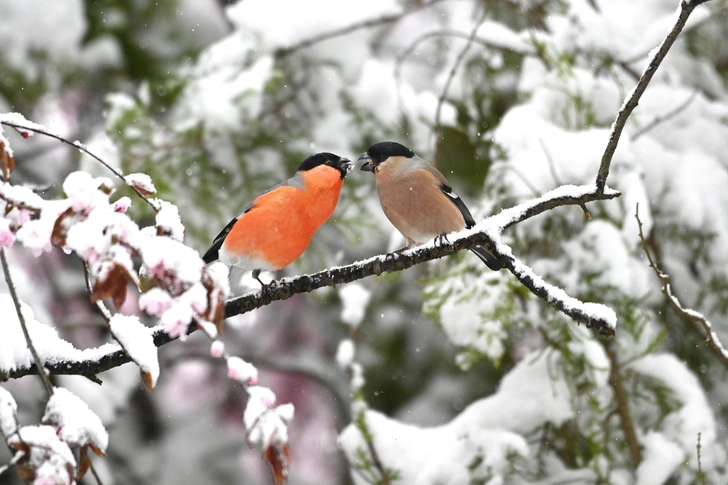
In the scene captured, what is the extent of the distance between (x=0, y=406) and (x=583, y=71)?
109 inches

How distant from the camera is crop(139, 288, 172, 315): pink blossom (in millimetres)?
1046

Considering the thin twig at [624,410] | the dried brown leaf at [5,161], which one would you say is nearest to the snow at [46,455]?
the dried brown leaf at [5,161]

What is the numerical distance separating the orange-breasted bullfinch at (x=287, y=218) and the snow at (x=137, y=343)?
656mm

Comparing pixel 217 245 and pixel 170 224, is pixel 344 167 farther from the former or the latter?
pixel 170 224

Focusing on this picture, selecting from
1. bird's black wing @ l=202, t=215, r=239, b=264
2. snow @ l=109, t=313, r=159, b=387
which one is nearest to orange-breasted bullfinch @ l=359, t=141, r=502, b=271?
bird's black wing @ l=202, t=215, r=239, b=264

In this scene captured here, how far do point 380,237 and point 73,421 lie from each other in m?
3.15

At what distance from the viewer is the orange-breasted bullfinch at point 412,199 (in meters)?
2.19

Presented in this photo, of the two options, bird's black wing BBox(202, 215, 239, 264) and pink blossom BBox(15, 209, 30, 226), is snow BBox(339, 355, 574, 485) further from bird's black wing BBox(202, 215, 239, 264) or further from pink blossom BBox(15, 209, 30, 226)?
pink blossom BBox(15, 209, 30, 226)

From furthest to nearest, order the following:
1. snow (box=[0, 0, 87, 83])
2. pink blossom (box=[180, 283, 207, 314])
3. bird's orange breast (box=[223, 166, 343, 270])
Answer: snow (box=[0, 0, 87, 83])
bird's orange breast (box=[223, 166, 343, 270])
pink blossom (box=[180, 283, 207, 314])

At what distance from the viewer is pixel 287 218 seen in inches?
75.2

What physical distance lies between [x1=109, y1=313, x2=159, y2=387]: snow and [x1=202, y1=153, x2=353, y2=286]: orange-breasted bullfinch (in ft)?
2.15

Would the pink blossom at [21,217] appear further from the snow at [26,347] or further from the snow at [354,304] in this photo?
the snow at [354,304]

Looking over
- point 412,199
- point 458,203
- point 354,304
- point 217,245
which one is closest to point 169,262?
point 217,245

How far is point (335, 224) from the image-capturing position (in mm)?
3764
